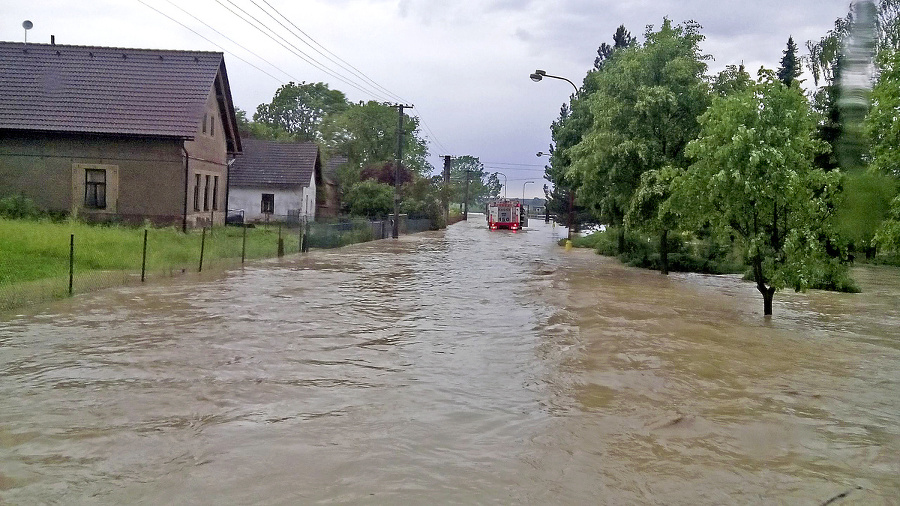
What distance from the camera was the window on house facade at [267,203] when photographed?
48.8 meters

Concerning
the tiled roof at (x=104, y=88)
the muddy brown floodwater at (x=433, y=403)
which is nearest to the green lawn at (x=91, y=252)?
the muddy brown floodwater at (x=433, y=403)

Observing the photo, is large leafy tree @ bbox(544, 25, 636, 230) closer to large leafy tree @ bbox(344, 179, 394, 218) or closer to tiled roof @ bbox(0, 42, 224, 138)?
large leafy tree @ bbox(344, 179, 394, 218)

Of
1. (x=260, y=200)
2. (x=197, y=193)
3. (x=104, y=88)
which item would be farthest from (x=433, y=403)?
(x=260, y=200)

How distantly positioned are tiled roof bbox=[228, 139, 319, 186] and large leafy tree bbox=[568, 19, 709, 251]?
2624cm

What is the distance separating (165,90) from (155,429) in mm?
27227

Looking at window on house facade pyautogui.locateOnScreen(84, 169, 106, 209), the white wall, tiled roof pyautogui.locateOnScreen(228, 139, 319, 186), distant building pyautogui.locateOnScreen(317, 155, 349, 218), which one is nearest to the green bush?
window on house facade pyautogui.locateOnScreen(84, 169, 106, 209)

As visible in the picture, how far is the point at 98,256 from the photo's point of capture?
62.1 ft

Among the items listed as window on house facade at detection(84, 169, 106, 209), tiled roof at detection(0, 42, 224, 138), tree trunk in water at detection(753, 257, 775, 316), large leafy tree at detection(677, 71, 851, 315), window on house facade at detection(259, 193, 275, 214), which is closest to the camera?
large leafy tree at detection(677, 71, 851, 315)

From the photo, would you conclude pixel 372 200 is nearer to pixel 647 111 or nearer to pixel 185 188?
pixel 185 188

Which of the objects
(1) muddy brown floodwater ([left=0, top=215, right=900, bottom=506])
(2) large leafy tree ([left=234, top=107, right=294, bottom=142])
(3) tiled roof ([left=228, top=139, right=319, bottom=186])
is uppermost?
(2) large leafy tree ([left=234, top=107, right=294, bottom=142])

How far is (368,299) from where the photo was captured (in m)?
17.1

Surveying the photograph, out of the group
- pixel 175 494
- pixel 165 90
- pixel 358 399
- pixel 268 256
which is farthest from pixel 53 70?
pixel 175 494

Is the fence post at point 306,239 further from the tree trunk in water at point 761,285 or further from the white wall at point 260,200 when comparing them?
the white wall at point 260,200

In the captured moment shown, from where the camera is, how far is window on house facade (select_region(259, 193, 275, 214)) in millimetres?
48812
